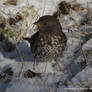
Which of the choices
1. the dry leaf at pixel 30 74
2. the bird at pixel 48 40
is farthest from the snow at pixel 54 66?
the bird at pixel 48 40

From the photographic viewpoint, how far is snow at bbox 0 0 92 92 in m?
3.55

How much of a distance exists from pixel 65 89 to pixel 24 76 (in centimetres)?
91

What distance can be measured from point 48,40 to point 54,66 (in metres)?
0.59

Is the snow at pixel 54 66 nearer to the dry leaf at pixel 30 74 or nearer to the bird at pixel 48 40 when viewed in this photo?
the dry leaf at pixel 30 74

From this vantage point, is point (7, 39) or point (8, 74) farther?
point (7, 39)

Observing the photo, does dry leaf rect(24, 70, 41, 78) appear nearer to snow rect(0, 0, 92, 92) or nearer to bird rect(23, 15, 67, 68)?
snow rect(0, 0, 92, 92)

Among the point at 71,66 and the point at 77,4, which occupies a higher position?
the point at 77,4

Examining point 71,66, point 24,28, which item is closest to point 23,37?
point 24,28

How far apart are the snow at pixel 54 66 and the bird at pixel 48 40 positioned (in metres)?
0.27

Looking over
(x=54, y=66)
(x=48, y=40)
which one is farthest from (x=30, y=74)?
(x=48, y=40)

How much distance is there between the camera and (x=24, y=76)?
3.93 meters

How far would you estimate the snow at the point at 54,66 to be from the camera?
11.6 ft

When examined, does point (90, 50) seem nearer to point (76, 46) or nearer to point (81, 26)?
point (76, 46)

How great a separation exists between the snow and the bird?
0.89ft
